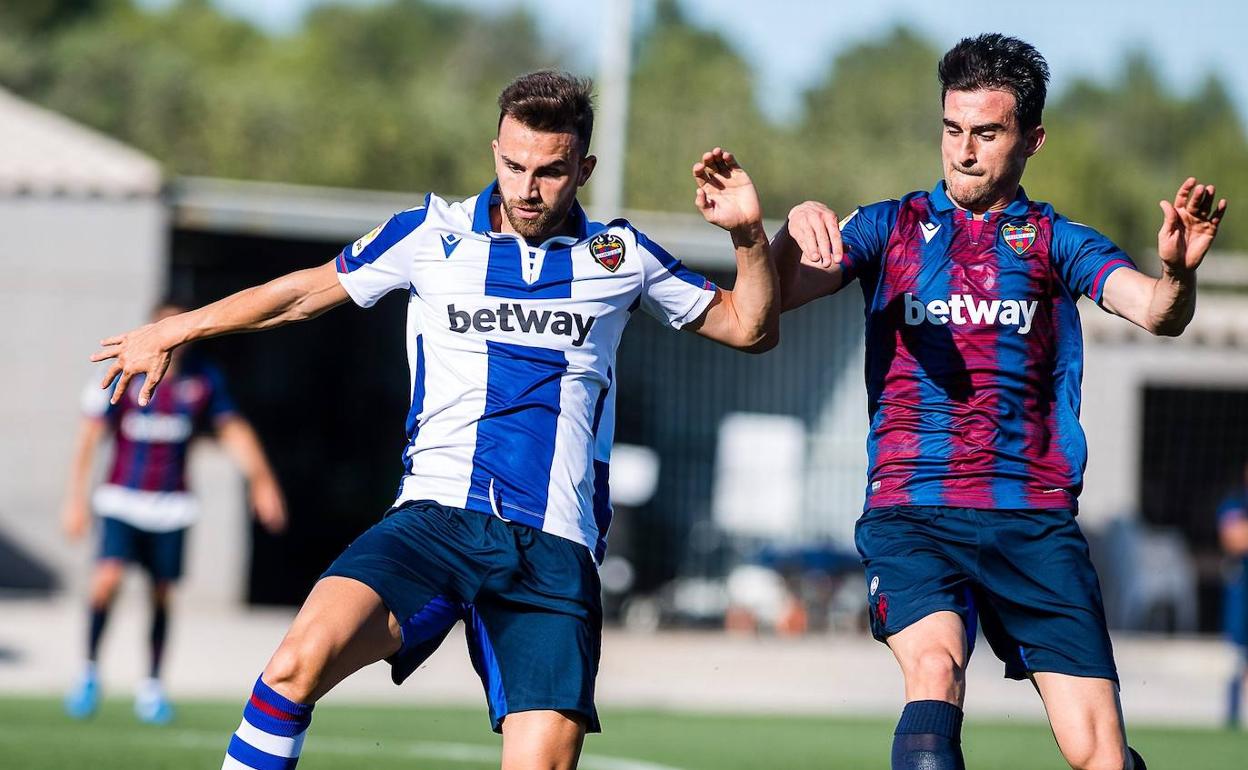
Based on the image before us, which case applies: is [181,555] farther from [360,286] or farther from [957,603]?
[957,603]

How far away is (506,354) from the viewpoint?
16.7 feet

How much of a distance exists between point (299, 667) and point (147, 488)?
6720mm

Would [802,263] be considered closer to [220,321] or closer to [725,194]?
[725,194]

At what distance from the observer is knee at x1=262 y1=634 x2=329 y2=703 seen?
4.59m

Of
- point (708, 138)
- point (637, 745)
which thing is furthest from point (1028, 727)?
point (708, 138)

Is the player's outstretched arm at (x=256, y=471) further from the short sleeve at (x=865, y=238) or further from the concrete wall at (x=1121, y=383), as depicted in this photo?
the concrete wall at (x=1121, y=383)

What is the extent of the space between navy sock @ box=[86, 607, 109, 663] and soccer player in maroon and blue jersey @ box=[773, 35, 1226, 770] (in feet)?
22.3

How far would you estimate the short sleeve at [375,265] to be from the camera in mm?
5160

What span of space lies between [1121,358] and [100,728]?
15.5 metres

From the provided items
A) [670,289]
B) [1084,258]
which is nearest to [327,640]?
[670,289]

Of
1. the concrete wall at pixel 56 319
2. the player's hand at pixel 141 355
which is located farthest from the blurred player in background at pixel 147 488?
the concrete wall at pixel 56 319

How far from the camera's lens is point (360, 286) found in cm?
516

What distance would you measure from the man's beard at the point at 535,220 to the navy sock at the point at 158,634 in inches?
255

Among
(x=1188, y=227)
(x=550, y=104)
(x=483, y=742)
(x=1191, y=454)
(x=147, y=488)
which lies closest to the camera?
(x=1188, y=227)
